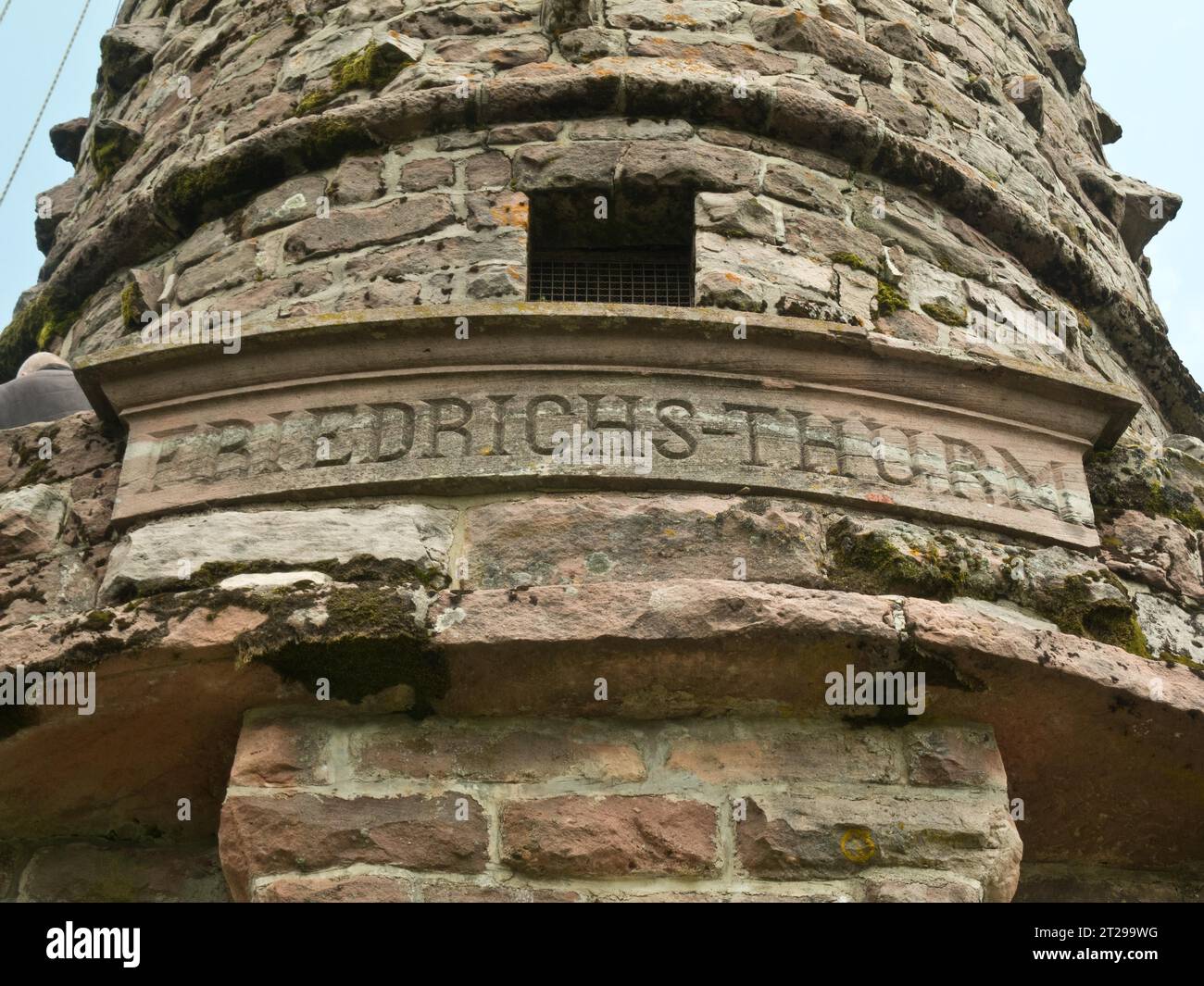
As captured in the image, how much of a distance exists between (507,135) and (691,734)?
6.65ft

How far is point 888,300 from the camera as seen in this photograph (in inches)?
167

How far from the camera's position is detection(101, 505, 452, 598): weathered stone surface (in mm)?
3381

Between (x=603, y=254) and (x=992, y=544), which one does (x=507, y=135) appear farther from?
(x=992, y=544)

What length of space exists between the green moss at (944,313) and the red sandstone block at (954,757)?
54.8 inches

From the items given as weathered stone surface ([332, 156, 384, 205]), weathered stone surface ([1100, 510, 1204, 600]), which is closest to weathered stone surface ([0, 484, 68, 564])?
weathered stone surface ([332, 156, 384, 205])

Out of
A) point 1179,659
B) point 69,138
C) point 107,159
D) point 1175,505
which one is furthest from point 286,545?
point 69,138

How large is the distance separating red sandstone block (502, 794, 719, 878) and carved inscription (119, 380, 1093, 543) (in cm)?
75

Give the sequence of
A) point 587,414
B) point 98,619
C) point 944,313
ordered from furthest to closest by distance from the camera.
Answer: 1. point 944,313
2. point 587,414
3. point 98,619

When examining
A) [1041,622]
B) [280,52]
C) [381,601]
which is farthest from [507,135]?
[1041,622]

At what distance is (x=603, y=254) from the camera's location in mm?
4566

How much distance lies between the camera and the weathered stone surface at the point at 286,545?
338 cm

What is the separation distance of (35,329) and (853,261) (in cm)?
286

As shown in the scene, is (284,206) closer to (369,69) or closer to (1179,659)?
(369,69)

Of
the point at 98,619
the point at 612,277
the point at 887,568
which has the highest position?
the point at 612,277
